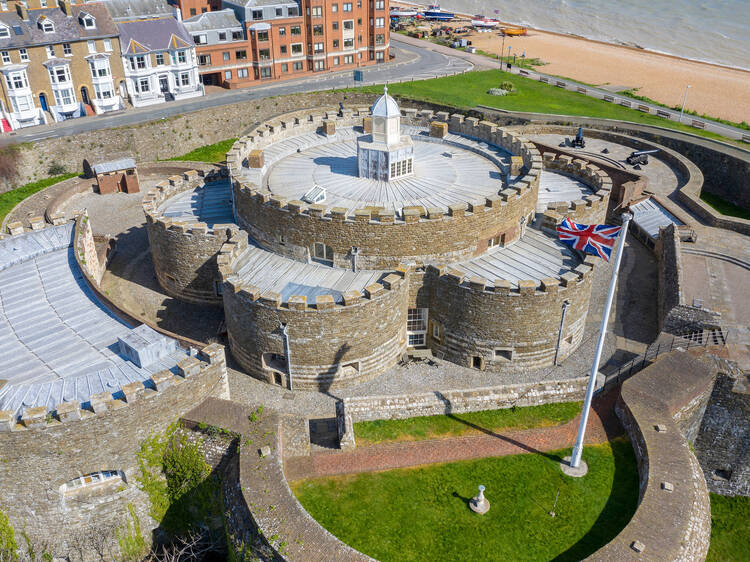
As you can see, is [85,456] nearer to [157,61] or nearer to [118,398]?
[118,398]

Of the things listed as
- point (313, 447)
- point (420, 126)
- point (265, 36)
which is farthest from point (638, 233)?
point (265, 36)

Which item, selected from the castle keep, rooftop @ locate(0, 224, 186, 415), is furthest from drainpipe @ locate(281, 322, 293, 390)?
rooftop @ locate(0, 224, 186, 415)

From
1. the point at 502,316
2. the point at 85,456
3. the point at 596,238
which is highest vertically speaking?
the point at 596,238

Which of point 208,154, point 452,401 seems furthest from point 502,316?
point 208,154

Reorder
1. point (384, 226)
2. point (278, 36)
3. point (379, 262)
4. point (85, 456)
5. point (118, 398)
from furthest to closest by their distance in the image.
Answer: point (278, 36), point (379, 262), point (384, 226), point (118, 398), point (85, 456)

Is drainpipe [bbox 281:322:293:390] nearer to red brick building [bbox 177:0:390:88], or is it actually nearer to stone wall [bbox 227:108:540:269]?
stone wall [bbox 227:108:540:269]

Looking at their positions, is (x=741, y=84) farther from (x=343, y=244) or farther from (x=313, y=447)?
(x=313, y=447)

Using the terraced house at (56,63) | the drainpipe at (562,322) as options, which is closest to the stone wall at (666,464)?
the drainpipe at (562,322)
